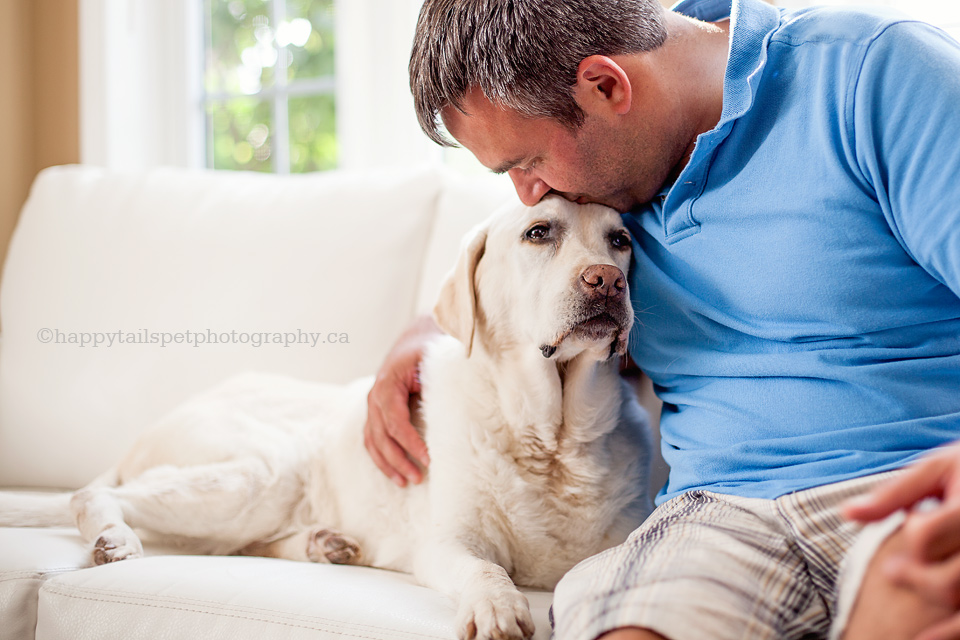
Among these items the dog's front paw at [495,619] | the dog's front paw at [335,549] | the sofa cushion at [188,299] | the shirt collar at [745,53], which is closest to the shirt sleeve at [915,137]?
the shirt collar at [745,53]

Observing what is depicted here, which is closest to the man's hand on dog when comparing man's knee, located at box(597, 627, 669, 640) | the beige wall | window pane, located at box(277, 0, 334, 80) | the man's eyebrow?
the man's eyebrow

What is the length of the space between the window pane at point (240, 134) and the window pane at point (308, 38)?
26cm

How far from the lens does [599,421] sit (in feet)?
4.89

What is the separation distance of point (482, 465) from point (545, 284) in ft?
1.23

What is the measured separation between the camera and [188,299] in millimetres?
2236

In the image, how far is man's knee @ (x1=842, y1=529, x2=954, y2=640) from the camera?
2.15 feet

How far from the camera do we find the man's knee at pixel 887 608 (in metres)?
0.66

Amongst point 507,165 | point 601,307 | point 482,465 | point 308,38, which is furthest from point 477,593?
point 308,38

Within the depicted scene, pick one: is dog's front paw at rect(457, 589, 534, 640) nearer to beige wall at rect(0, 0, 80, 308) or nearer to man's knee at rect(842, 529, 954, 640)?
man's knee at rect(842, 529, 954, 640)

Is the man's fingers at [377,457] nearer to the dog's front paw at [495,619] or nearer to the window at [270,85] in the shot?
the dog's front paw at [495,619]

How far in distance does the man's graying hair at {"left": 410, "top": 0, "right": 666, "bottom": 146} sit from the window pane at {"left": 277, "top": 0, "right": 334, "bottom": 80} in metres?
2.20

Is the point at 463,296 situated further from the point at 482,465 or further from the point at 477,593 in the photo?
the point at 477,593

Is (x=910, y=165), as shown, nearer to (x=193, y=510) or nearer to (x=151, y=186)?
(x=193, y=510)

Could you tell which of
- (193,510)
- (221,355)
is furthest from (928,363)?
(221,355)
